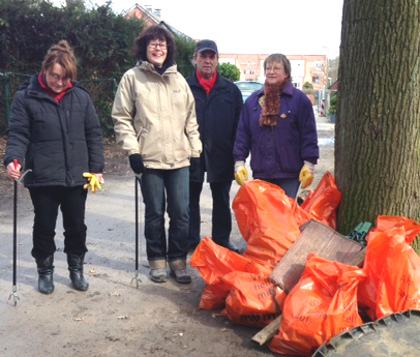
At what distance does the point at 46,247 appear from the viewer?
422 centimetres

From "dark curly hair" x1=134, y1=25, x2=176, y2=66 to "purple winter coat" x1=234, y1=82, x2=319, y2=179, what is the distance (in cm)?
74

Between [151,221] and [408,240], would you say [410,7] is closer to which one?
[408,240]

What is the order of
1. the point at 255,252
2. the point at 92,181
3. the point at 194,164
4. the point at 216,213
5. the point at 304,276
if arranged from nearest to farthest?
the point at 304,276 < the point at 255,252 < the point at 92,181 < the point at 194,164 < the point at 216,213

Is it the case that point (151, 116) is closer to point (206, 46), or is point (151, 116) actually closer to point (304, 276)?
point (206, 46)

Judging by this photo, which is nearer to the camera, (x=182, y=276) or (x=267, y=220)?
(x=267, y=220)

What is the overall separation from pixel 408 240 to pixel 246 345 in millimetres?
1216

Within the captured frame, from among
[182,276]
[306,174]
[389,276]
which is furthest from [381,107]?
[182,276]

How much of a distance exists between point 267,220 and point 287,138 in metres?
0.79

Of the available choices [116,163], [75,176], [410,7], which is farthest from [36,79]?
[116,163]

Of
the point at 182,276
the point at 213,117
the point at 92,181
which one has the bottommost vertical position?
the point at 182,276

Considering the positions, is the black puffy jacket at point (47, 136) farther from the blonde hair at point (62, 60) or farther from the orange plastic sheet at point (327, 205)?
the orange plastic sheet at point (327, 205)

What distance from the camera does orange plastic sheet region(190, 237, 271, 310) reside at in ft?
12.6

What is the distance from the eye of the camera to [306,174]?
168 inches

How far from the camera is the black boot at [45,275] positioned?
13.9 feet
